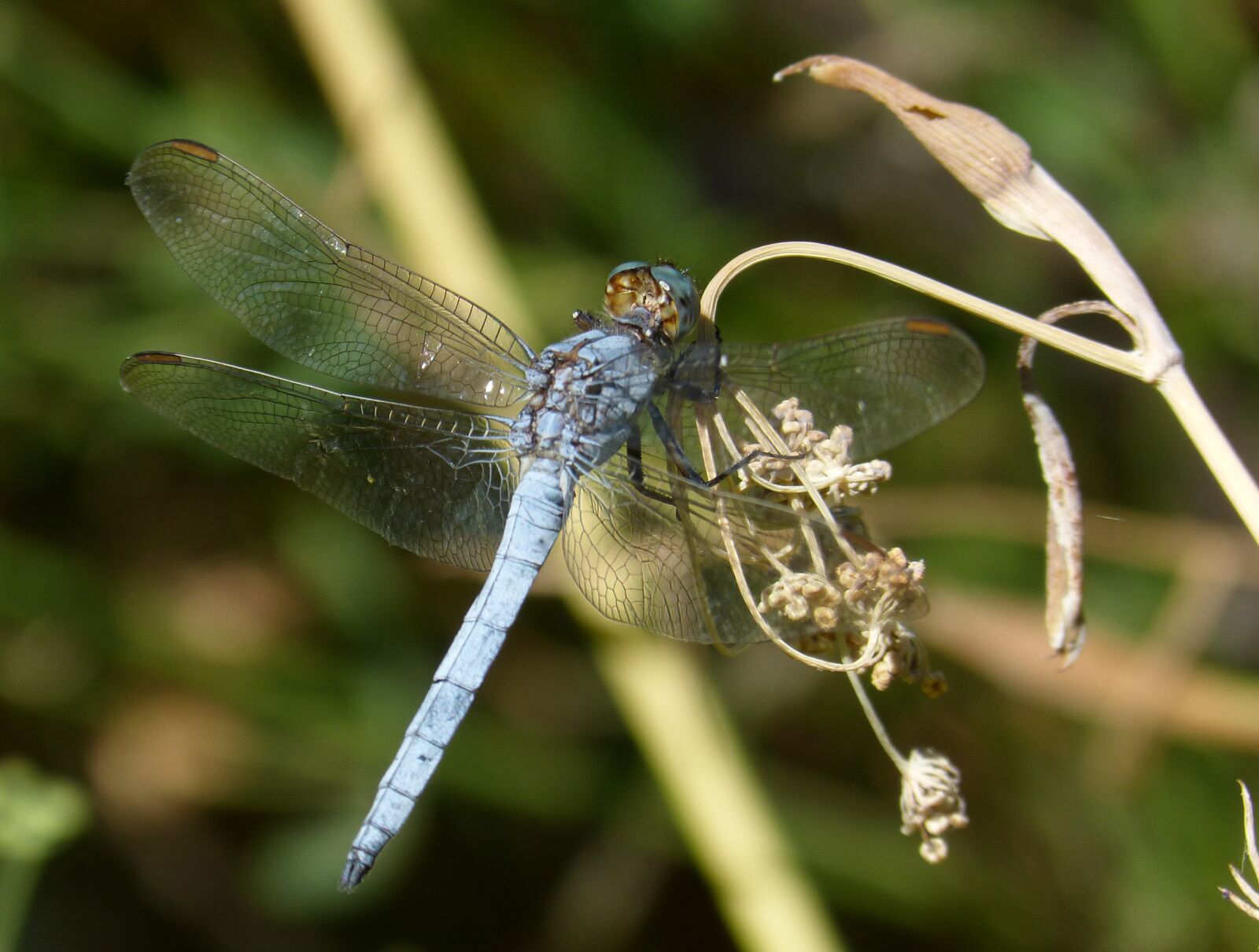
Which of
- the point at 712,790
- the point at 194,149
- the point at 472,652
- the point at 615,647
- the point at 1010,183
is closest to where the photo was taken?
the point at 1010,183

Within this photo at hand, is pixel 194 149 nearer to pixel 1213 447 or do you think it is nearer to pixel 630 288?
pixel 630 288

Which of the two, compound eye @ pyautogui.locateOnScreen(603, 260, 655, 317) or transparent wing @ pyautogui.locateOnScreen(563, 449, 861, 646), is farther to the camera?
compound eye @ pyautogui.locateOnScreen(603, 260, 655, 317)

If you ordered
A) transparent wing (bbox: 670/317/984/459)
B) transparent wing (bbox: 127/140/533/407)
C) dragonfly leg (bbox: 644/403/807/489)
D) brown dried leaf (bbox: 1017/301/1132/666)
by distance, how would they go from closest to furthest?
brown dried leaf (bbox: 1017/301/1132/666) → dragonfly leg (bbox: 644/403/807/489) → transparent wing (bbox: 670/317/984/459) → transparent wing (bbox: 127/140/533/407)

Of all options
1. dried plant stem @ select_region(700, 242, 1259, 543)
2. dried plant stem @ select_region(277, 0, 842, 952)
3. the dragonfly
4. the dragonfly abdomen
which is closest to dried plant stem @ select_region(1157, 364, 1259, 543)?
dried plant stem @ select_region(700, 242, 1259, 543)

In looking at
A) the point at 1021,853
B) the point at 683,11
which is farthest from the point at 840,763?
the point at 683,11

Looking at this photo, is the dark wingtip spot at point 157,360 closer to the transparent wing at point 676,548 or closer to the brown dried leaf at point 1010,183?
the transparent wing at point 676,548

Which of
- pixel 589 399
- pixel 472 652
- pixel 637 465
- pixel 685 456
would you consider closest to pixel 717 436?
pixel 685 456

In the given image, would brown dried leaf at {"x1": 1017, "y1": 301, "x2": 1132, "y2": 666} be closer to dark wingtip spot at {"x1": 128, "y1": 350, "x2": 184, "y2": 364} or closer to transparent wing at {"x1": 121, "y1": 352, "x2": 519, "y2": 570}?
transparent wing at {"x1": 121, "y1": 352, "x2": 519, "y2": 570}
